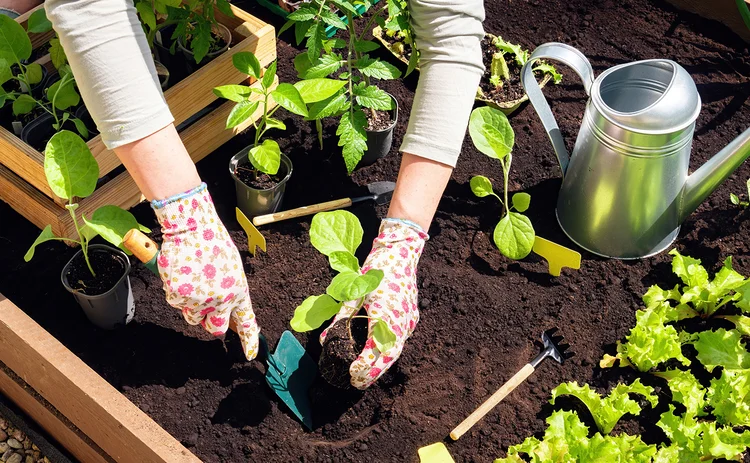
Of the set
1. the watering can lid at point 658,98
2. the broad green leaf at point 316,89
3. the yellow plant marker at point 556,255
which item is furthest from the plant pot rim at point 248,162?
the watering can lid at point 658,98

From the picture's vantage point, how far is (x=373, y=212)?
1.91 meters

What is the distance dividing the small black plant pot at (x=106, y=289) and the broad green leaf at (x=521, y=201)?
0.89 m

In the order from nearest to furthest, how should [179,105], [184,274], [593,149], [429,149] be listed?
1. [184,274]
2. [429,149]
3. [593,149]
4. [179,105]

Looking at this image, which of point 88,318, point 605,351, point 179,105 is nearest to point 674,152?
point 605,351

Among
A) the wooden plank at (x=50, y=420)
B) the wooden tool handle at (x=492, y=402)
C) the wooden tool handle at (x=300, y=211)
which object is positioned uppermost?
the wooden tool handle at (x=300, y=211)

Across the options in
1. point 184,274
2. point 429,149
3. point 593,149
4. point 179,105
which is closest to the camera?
point 184,274

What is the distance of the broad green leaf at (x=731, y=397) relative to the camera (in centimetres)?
154

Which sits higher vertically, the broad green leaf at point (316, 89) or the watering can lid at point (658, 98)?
the watering can lid at point (658, 98)

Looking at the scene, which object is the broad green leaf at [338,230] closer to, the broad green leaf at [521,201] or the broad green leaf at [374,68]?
the broad green leaf at [374,68]

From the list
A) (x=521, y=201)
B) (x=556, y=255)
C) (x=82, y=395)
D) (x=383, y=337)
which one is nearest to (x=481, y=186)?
(x=521, y=201)

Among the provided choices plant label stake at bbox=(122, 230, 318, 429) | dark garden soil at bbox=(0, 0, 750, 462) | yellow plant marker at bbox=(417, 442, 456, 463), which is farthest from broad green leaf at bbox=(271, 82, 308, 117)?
yellow plant marker at bbox=(417, 442, 456, 463)

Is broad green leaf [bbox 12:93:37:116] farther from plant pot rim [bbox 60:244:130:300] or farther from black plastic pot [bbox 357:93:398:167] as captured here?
black plastic pot [bbox 357:93:398:167]

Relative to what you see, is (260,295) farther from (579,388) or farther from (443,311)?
(579,388)

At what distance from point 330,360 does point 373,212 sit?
1.56 ft
